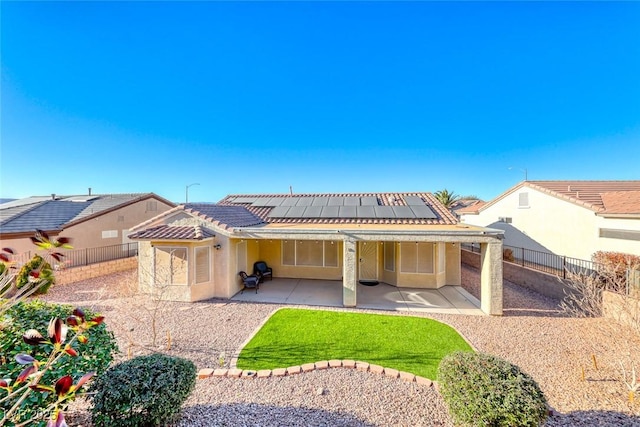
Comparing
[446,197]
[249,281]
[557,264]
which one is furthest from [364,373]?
[446,197]

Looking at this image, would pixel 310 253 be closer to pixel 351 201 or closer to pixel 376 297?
pixel 376 297

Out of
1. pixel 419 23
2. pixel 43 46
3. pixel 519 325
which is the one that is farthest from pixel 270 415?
pixel 419 23

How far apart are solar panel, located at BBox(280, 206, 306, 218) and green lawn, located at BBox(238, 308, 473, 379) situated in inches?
314

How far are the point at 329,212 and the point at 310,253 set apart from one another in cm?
345

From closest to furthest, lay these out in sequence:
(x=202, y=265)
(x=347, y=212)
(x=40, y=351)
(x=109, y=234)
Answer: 1. (x=40, y=351)
2. (x=202, y=265)
3. (x=347, y=212)
4. (x=109, y=234)

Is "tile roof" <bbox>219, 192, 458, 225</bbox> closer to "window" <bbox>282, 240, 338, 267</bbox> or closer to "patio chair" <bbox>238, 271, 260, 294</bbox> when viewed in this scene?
"window" <bbox>282, 240, 338, 267</bbox>

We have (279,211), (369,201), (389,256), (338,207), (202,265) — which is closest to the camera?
(202,265)

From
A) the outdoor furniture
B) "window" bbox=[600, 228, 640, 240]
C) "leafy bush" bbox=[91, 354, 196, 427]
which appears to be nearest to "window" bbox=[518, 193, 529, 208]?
"window" bbox=[600, 228, 640, 240]

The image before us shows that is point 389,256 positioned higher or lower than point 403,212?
lower

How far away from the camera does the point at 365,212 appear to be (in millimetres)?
18234

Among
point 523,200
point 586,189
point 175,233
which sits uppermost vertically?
point 586,189

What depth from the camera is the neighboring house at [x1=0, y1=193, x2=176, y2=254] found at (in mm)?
17836

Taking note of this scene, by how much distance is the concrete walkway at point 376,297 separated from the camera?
1298 cm

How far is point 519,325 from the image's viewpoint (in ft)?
35.6
